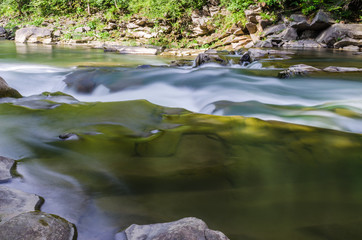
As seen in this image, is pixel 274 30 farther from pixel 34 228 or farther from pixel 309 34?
pixel 34 228

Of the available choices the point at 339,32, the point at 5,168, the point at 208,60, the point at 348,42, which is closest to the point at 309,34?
the point at 339,32

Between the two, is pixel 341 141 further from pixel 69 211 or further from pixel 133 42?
pixel 133 42

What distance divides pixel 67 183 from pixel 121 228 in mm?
771

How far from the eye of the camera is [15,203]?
1758 millimetres

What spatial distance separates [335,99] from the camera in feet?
17.8

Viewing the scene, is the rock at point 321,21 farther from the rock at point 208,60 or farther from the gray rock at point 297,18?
the rock at point 208,60

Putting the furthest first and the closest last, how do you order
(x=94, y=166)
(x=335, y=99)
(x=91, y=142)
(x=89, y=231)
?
(x=335, y=99), (x=91, y=142), (x=94, y=166), (x=89, y=231)

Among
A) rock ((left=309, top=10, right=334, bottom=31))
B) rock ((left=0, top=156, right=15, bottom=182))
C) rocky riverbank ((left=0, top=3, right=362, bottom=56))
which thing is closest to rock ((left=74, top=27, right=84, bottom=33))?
rocky riverbank ((left=0, top=3, right=362, bottom=56))

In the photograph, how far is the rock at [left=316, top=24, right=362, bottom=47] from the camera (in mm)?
13289

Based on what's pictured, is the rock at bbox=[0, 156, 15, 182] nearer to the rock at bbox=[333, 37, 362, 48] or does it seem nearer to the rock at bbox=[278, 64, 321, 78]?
the rock at bbox=[278, 64, 321, 78]

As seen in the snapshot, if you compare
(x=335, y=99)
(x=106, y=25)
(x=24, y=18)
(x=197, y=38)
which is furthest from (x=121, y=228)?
(x=24, y=18)

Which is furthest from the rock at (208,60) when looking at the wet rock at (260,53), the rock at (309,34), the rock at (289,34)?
the rock at (309,34)

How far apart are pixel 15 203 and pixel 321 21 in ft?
51.4

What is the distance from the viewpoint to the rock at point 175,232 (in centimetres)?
138
